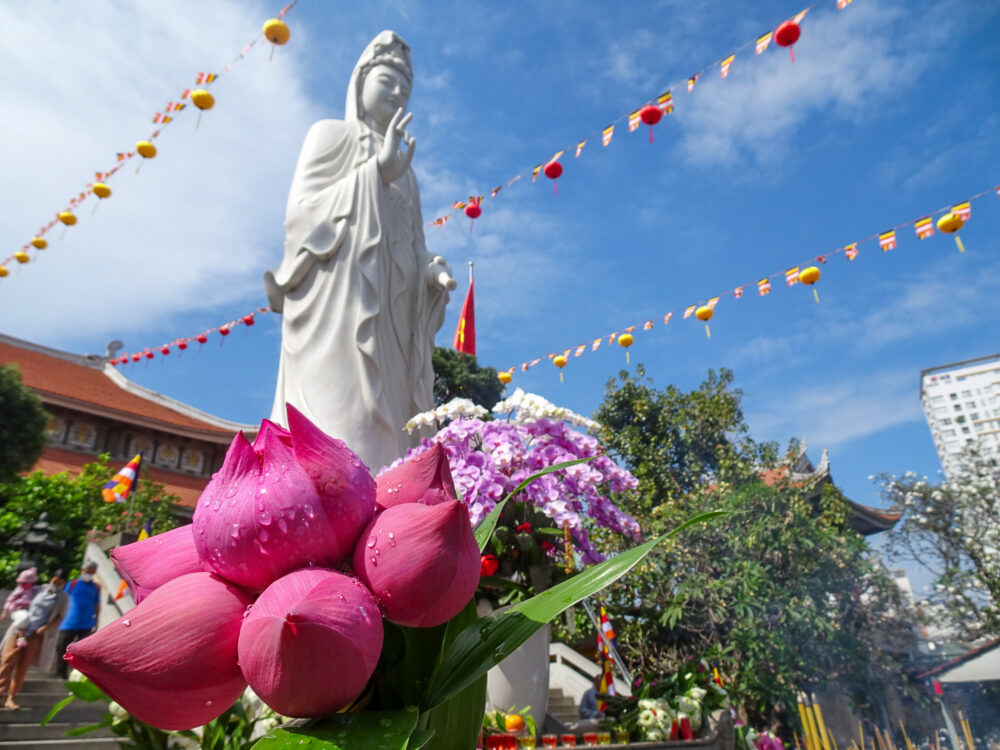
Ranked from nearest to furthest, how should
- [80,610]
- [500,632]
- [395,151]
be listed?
[500,632]
[395,151]
[80,610]

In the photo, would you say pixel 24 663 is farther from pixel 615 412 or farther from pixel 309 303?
pixel 615 412

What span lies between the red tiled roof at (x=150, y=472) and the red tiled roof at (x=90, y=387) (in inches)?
44.8

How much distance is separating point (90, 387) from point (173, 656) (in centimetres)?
2016

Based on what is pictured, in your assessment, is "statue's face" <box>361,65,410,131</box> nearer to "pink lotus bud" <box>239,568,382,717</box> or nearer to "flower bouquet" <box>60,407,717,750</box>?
"flower bouquet" <box>60,407,717,750</box>

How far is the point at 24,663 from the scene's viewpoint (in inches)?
221

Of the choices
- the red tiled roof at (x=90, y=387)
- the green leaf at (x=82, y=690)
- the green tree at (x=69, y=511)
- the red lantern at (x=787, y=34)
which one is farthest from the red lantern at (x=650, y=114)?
the red tiled roof at (x=90, y=387)

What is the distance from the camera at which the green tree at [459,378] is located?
17.6 m

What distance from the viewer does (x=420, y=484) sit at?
0.52 meters

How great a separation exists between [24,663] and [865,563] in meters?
8.46

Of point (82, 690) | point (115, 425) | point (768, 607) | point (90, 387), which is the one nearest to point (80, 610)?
point (82, 690)

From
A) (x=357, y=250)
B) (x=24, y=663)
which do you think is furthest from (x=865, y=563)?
(x=24, y=663)

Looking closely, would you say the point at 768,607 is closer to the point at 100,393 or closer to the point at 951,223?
the point at 951,223

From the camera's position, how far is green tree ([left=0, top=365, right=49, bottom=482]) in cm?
1187

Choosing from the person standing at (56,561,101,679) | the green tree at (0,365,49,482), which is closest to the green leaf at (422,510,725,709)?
the person standing at (56,561,101,679)
